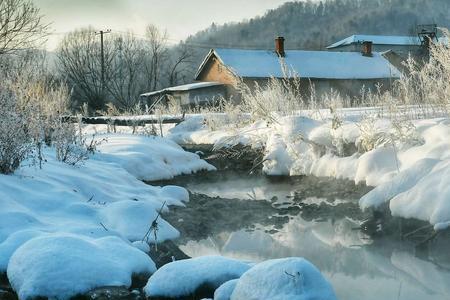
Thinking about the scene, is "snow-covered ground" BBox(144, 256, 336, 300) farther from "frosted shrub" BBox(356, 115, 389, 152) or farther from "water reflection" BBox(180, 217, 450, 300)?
"frosted shrub" BBox(356, 115, 389, 152)

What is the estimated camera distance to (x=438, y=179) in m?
7.05

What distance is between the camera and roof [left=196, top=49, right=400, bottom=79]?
123ft

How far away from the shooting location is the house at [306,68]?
37.5 metres

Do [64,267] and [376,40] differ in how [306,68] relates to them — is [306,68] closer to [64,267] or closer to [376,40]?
[64,267]

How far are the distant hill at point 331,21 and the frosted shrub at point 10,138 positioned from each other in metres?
110

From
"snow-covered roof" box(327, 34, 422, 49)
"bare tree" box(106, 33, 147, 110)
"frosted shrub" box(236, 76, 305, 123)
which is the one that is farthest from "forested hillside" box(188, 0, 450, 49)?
"frosted shrub" box(236, 76, 305, 123)

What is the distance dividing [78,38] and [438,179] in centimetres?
4817

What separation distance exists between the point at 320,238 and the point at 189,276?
328 centimetres

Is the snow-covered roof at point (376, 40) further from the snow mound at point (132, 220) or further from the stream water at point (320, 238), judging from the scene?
the snow mound at point (132, 220)

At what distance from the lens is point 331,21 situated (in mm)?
141000

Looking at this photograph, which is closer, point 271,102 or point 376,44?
point 271,102

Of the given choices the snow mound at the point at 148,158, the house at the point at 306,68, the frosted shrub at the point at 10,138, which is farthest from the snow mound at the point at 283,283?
the house at the point at 306,68

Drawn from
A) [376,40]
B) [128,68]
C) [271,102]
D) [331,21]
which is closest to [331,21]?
[331,21]

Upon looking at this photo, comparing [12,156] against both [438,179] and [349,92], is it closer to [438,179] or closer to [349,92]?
[438,179]
